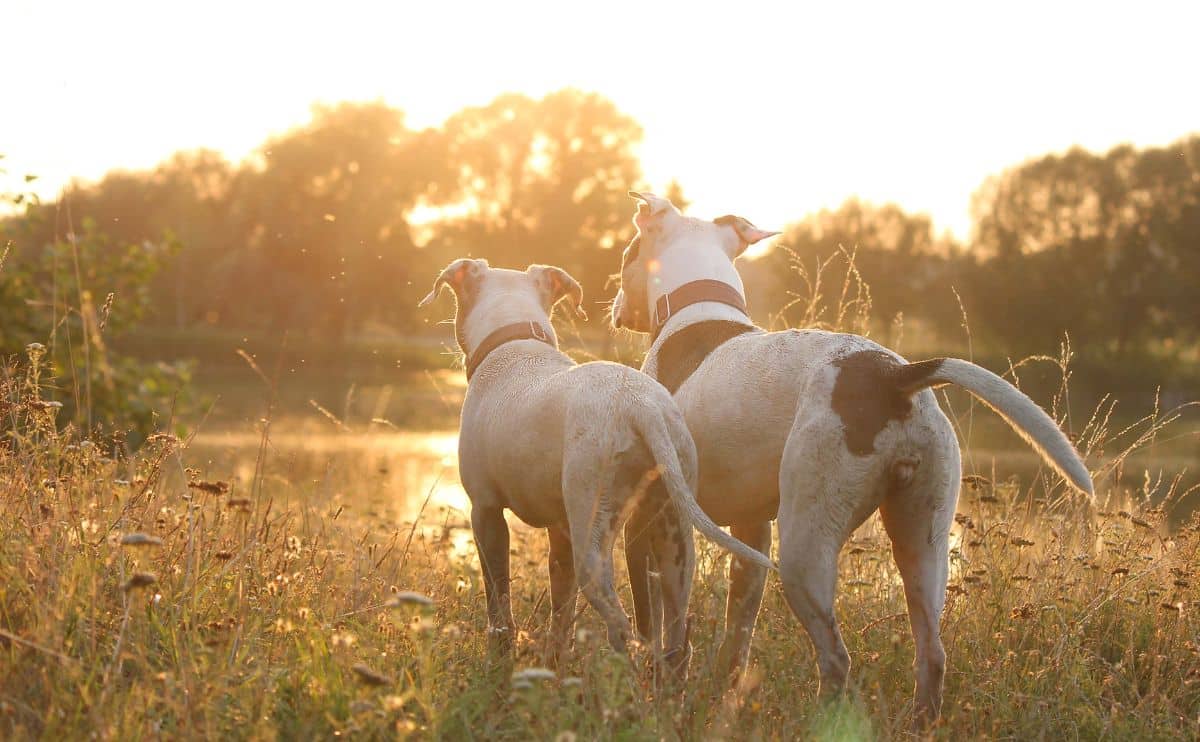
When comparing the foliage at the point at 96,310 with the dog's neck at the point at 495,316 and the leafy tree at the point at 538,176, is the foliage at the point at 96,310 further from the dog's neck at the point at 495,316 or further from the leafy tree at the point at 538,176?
the leafy tree at the point at 538,176

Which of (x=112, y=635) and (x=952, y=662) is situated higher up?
(x=112, y=635)

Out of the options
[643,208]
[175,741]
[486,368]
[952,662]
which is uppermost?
[643,208]

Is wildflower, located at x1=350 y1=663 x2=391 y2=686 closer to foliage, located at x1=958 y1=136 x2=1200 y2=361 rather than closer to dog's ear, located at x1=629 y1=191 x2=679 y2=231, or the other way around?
dog's ear, located at x1=629 y1=191 x2=679 y2=231

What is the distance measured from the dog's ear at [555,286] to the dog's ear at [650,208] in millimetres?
532

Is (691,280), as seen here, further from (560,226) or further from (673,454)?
(560,226)

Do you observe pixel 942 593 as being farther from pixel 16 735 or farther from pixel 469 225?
pixel 469 225

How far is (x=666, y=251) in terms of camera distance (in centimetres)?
622

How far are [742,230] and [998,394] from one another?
241 cm

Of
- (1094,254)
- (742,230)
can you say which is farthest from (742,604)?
(1094,254)

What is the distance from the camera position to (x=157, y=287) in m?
55.8

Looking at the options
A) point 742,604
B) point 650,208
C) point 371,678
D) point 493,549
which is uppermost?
point 650,208

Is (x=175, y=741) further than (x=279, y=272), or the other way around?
(x=279, y=272)

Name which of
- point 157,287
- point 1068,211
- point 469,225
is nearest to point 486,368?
point 469,225

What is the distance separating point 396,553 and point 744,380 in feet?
9.42
